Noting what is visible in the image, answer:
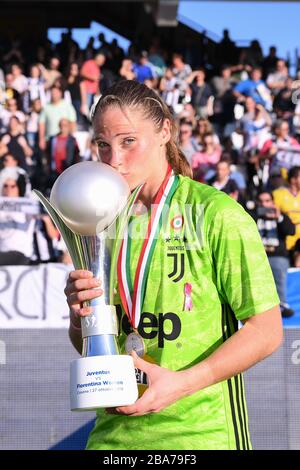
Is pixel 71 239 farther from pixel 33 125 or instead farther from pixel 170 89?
pixel 170 89

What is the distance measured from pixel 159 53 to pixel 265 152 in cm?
504

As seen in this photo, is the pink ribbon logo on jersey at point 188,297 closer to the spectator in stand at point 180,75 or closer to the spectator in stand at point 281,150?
the spectator in stand at point 281,150

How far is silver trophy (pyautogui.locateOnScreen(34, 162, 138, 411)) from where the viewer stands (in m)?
2.34

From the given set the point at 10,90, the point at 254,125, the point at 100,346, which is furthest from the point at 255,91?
the point at 100,346

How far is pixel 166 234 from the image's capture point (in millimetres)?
2877

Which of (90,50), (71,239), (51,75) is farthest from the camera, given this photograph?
(90,50)

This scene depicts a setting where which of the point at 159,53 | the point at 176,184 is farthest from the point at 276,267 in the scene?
the point at 159,53

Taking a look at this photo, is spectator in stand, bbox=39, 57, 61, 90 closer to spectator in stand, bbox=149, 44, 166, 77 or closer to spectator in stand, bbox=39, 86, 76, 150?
spectator in stand, bbox=39, 86, 76, 150

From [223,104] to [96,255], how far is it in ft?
40.7

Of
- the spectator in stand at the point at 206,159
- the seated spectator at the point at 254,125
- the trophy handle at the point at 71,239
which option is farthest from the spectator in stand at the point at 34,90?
the trophy handle at the point at 71,239

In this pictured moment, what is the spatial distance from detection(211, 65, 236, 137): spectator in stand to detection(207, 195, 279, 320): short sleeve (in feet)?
37.4

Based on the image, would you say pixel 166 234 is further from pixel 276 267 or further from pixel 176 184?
pixel 276 267

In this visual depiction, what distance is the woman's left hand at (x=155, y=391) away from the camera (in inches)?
92.9

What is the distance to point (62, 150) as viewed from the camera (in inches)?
486
